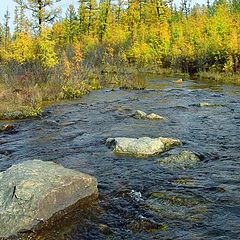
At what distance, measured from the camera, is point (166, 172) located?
26.1 feet

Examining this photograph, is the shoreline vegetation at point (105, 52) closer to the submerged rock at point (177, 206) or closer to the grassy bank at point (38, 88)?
the grassy bank at point (38, 88)

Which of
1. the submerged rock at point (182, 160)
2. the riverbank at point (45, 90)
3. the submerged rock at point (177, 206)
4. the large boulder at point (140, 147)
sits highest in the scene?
the riverbank at point (45, 90)

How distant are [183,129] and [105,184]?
18.8 feet

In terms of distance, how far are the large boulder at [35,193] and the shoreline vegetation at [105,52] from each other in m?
9.69

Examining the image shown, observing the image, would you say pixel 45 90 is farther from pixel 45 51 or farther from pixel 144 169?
pixel 144 169

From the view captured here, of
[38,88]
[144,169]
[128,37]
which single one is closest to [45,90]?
[38,88]

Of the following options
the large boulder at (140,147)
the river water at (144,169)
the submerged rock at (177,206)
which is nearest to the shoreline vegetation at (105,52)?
the river water at (144,169)

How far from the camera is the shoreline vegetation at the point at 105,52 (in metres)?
22.0

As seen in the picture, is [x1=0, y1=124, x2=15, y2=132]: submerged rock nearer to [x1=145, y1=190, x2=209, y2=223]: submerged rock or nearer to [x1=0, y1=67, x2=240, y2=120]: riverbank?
[x1=0, y1=67, x2=240, y2=120]: riverbank

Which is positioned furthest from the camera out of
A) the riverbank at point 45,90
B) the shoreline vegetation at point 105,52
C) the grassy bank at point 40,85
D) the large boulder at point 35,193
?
the shoreline vegetation at point 105,52

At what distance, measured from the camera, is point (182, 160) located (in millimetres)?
8664

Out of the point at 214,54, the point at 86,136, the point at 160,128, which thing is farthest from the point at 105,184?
the point at 214,54

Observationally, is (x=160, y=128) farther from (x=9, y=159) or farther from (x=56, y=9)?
(x=56, y=9)

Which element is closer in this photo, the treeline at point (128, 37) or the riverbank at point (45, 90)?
the riverbank at point (45, 90)
